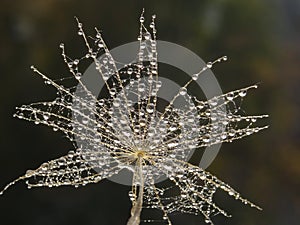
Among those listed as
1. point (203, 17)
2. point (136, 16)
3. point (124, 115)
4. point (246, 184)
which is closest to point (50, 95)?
point (136, 16)

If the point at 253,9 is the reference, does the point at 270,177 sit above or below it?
below

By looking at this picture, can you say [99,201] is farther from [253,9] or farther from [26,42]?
[253,9]

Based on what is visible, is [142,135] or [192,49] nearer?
[142,135]

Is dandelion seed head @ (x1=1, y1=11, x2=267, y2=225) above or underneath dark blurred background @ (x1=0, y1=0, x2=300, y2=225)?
underneath

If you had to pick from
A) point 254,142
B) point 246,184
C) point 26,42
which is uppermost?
point 26,42

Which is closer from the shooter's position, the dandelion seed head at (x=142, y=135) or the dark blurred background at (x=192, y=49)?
the dandelion seed head at (x=142, y=135)

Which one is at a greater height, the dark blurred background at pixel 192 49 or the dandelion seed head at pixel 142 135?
the dark blurred background at pixel 192 49

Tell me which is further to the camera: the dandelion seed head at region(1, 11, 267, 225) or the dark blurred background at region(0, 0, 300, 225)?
the dark blurred background at region(0, 0, 300, 225)

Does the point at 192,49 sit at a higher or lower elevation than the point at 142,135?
higher
